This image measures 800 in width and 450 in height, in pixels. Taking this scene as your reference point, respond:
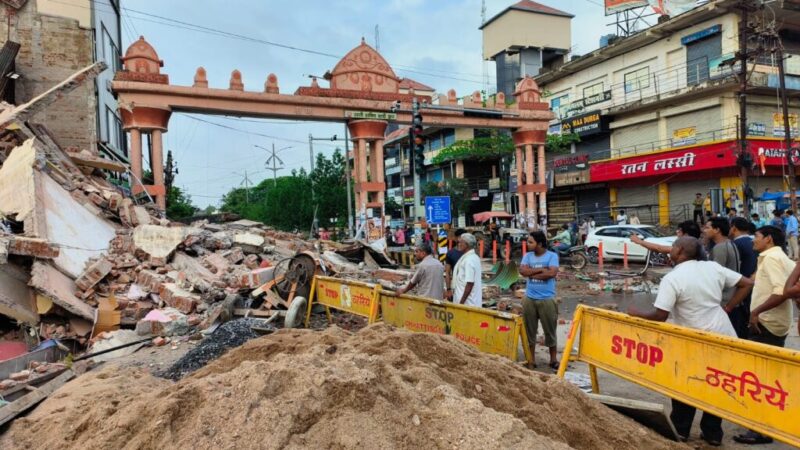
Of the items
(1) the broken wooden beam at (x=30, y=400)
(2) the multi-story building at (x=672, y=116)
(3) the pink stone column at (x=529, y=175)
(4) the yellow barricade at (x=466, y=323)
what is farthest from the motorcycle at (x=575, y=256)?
(1) the broken wooden beam at (x=30, y=400)

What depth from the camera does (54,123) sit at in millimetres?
18359

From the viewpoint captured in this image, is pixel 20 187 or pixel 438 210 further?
pixel 438 210

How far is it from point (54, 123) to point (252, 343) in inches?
702

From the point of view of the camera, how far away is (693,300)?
384 centimetres

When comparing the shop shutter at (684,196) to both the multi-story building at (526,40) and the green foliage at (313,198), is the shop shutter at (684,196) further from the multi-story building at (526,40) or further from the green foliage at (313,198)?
the green foliage at (313,198)

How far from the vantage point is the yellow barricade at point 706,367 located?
2852 mm

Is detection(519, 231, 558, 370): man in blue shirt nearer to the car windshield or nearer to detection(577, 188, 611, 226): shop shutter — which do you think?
the car windshield

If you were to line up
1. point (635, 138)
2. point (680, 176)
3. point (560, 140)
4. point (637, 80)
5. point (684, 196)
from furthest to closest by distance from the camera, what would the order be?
point (560, 140), point (637, 80), point (635, 138), point (684, 196), point (680, 176)

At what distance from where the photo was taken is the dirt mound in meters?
2.93

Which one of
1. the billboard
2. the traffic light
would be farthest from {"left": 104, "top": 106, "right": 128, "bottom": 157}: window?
the billboard

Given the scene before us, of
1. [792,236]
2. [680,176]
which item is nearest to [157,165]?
[792,236]

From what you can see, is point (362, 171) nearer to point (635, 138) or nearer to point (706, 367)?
point (706, 367)

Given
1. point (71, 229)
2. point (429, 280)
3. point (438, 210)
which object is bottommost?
point (429, 280)

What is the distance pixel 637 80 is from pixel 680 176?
777cm
